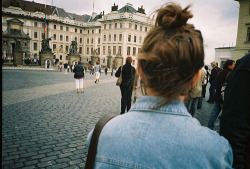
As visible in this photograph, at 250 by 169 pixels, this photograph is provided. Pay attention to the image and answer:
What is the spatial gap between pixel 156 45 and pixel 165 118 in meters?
0.35

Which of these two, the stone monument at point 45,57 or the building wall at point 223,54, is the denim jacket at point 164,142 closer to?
the stone monument at point 45,57

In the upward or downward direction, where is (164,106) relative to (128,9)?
downward

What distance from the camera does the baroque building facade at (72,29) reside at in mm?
60969

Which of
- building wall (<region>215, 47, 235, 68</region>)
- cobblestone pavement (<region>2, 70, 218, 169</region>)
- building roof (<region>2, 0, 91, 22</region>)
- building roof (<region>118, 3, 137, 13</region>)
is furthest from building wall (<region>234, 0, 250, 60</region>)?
building roof (<region>2, 0, 91, 22</region>)

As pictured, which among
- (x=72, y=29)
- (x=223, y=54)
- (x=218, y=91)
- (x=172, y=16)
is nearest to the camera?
(x=172, y=16)

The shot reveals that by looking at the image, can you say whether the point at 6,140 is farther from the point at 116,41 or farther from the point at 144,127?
the point at 116,41

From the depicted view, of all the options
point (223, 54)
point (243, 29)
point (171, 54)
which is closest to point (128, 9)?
point (223, 54)

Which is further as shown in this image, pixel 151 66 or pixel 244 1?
pixel 244 1

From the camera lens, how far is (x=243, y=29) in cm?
2542

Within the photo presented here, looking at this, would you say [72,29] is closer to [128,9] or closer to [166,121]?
[128,9]

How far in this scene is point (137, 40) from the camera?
64.7 metres

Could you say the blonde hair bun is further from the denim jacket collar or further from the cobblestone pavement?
the cobblestone pavement

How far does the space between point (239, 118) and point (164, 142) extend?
0.77 meters

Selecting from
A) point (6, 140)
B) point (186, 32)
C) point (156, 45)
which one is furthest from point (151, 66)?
point (6, 140)
